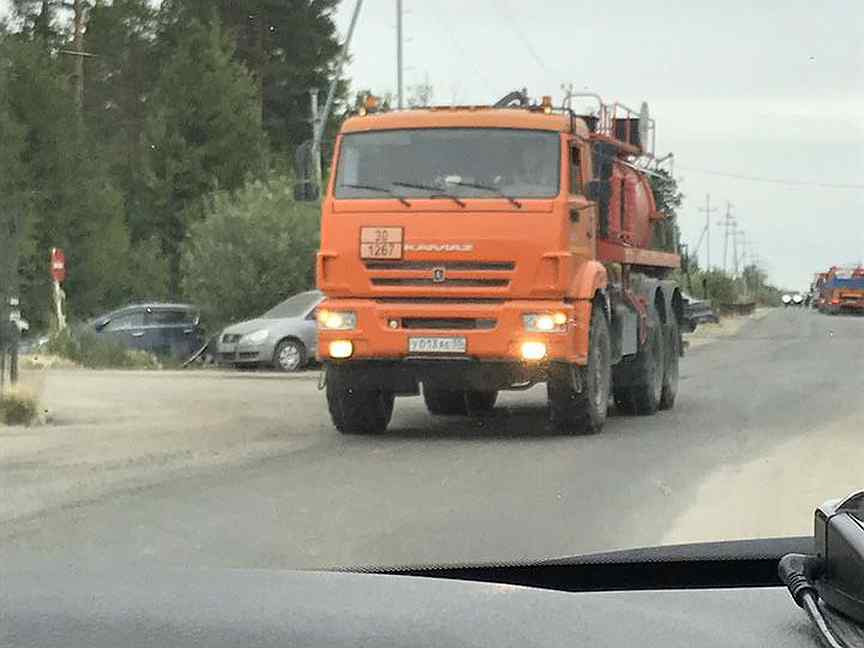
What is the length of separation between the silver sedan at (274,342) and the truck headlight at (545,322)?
14273 millimetres

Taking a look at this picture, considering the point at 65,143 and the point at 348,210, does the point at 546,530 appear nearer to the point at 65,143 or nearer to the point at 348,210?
the point at 348,210

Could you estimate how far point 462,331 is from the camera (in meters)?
13.3

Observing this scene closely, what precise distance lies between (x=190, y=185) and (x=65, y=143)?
24.4ft

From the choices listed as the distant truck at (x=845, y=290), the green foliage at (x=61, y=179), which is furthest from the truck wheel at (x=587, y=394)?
the distant truck at (x=845, y=290)

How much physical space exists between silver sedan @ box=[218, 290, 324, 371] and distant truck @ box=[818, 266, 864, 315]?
194 ft

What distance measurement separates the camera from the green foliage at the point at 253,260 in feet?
109

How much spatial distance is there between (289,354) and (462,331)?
1449cm

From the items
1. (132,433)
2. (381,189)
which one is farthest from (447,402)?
(381,189)

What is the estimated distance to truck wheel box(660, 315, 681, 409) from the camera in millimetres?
17641

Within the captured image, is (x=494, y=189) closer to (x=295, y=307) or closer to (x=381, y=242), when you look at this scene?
(x=381, y=242)

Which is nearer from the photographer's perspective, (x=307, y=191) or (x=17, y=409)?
(x=307, y=191)

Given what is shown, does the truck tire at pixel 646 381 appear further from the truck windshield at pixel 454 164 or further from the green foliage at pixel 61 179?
the green foliage at pixel 61 179

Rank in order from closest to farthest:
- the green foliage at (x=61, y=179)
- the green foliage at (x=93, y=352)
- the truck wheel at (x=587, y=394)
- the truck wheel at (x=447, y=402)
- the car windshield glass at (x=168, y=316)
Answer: the truck wheel at (x=587, y=394), the truck wheel at (x=447, y=402), the green foliage at (x=93, y=352), the car windshield glass at (x=168, y=316), the green foliage at (x=61, y=179)

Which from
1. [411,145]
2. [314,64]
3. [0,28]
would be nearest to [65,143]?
[0,28]
